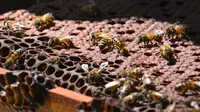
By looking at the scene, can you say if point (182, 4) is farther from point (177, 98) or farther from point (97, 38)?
point (177, 98)

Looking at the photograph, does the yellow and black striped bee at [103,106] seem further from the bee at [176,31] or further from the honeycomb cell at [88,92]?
the bee at [176,31]

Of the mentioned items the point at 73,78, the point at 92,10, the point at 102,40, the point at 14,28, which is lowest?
the point at 73,78

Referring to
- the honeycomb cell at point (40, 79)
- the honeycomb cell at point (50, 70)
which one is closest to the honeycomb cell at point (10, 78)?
the honeycomb cell at point (40, 79)

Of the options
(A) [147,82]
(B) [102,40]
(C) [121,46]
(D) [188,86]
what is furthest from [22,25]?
(D) [188,86]

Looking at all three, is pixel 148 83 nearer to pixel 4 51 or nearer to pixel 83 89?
pixel 83 89

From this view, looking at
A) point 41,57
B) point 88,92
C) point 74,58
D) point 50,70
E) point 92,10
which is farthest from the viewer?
point 92,10

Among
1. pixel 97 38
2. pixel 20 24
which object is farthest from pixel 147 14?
pixel 20 24

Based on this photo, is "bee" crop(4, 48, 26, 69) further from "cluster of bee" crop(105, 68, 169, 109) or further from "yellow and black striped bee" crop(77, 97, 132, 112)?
"yellow and black striped bee" crop(77, 97, 132, 112)
